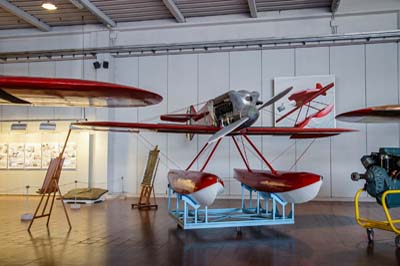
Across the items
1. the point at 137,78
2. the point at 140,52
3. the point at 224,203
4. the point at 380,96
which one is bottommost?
the point at 224,203

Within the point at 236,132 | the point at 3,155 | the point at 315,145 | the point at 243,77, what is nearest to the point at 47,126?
the point at 3,155

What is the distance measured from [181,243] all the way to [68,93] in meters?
2.65

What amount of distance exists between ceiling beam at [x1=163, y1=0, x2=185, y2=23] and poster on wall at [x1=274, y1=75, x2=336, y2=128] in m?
3.03

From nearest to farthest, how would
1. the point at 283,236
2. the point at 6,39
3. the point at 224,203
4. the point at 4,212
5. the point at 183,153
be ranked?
the point at 283,236 < the point at 4,212 < the point at 224,203 < the point at 183,153 < the point at 6,39

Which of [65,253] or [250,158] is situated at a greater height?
[250,158]

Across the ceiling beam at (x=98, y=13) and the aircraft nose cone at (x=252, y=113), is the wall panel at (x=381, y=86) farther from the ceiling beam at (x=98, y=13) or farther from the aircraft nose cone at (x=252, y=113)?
the ceiling beam at (x=98, y=13)

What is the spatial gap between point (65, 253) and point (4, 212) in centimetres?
406

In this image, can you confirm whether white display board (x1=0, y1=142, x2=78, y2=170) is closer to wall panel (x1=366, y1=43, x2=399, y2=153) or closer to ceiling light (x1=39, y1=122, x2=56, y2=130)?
ceiling light (x1=39, y1=122, x2=56, y2=130)

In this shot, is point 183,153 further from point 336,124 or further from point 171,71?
point 336,124

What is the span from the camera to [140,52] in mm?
10367

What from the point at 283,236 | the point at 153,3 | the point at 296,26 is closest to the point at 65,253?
the point at 283,236

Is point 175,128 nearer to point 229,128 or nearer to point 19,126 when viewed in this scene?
point 229,128

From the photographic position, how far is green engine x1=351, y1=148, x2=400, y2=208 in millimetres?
4520

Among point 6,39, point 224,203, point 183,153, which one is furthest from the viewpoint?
point 6,39
